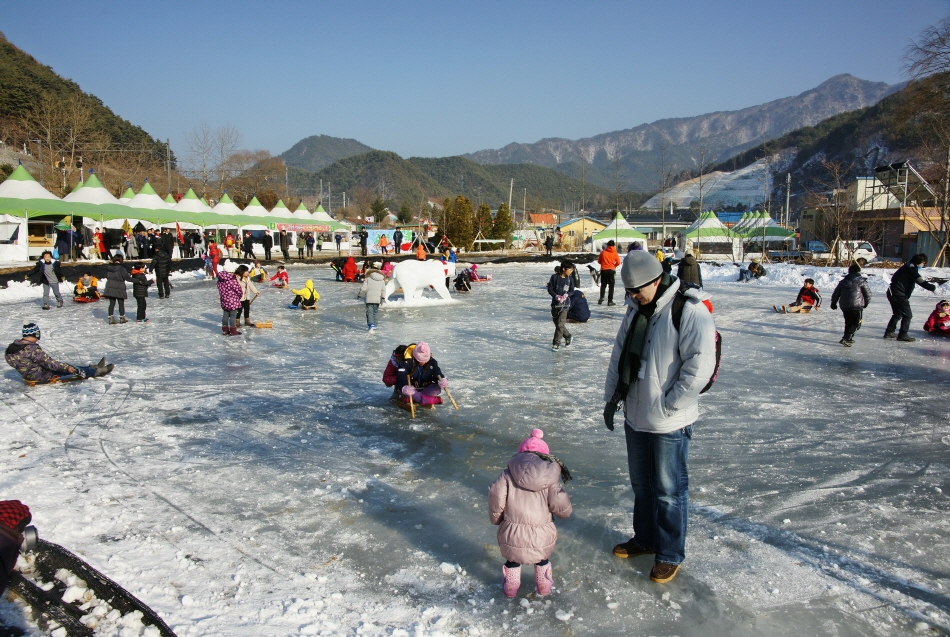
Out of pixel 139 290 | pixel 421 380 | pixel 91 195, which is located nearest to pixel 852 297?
pixel 421 380

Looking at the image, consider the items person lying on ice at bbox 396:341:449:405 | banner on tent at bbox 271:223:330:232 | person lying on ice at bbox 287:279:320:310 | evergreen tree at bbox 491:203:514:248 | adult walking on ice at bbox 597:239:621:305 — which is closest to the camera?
person lying on ice at bbox 396:341:449:405

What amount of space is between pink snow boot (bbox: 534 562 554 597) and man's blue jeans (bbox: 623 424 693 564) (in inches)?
24.7

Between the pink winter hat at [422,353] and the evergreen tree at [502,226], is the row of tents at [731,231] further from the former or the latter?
the pink winter hat at [422,353]

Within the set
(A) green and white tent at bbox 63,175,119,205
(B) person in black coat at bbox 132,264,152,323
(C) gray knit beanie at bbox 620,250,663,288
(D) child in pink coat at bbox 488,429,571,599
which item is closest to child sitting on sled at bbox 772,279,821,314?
(C) gray knit beanie at bbox 620,250,663,288

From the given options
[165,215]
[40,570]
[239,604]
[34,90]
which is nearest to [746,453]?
[239,604]

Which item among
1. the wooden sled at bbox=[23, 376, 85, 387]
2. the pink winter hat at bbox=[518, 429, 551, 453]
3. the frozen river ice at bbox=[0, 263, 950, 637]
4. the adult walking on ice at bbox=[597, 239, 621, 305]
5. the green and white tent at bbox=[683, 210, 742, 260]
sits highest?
the green and white tent at bbox=[683, 210, 742, 260]

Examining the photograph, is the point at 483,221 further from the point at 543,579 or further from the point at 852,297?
the point at 543,579

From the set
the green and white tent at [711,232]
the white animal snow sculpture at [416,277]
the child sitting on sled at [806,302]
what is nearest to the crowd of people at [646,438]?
the white animal snow sculpture at [416,277]

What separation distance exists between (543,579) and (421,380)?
11.6 ft

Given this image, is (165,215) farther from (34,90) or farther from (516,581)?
(34,90)

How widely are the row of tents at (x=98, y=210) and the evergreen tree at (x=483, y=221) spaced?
13489 millimetres

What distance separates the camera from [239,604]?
10.7 ft

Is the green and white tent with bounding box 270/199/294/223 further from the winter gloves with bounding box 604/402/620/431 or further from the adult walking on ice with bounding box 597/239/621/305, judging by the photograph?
the winter gloves with bounding box 604/402/620/431

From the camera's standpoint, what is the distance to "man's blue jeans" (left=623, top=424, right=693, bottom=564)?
3334mm
